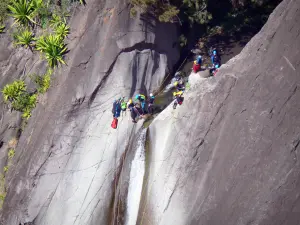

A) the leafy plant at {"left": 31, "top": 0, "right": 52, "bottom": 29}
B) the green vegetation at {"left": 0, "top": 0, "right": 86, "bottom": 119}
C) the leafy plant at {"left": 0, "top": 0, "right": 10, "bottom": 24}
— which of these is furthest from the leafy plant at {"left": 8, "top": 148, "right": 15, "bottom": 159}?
the leafy plant at {"left": 0, "top": 0, "right": 10, "bottom": 24}

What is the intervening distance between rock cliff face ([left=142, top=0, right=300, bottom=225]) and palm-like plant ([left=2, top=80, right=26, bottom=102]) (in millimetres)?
7703

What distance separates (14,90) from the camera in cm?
1472

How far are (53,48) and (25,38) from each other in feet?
6.95

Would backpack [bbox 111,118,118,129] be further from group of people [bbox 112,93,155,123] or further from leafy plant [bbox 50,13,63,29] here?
leafy plant [bbox 50,13,63,29]

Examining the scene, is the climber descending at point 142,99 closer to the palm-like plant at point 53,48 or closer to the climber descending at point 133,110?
the climber descending at point 133,110

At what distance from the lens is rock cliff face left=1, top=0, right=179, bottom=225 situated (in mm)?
13406

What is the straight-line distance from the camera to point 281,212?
8.23 metres

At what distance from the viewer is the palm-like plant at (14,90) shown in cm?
1469

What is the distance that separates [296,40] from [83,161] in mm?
9646

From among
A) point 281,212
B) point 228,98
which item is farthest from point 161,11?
point 281,212

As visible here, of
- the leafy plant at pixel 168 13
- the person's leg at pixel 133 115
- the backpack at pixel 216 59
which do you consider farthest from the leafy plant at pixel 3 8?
the backpack at pixel 216 59

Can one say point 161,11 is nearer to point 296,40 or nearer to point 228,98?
point 228,98

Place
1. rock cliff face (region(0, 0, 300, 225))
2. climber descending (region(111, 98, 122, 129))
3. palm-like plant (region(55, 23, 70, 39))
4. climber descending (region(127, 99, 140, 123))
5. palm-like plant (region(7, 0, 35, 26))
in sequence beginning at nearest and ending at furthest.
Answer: rock cliff face (region(0, 0, 300, 225)), climber descending (region(111, 98, 122, 129)), climber descending (region(127, 99, 140, 123)), palm-like plant (region(55, 23, 70, 39)), palm-like plant (region(7, 0, 35, 26))

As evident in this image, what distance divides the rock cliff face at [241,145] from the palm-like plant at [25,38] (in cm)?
830
